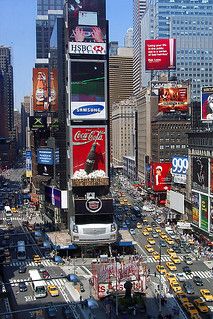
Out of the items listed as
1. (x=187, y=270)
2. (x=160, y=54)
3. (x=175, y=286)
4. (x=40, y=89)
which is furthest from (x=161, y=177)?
(x=175, y=286)

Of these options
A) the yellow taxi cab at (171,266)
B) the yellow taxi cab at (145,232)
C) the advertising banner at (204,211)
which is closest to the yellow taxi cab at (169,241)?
the yellow taxi cab at (145,232)

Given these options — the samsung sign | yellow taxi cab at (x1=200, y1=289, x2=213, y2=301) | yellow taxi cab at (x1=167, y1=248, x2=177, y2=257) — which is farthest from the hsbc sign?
yellow taxi cab at (x1=200, y1=289, x2=213, y2=301)

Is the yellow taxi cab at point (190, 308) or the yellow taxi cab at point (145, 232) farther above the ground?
the yellow taxi cab at point (190, 308)

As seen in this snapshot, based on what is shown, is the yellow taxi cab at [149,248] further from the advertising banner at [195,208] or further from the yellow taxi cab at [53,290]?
the yellow taxi cab at [53,290]

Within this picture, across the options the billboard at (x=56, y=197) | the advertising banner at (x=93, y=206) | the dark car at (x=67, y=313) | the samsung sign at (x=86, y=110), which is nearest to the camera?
the dark car at (x=67, y=313)

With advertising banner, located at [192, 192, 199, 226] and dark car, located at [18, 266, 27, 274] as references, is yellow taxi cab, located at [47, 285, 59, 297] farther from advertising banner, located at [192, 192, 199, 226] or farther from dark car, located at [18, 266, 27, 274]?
advertising banner, located at [192, 192, 199, 226]

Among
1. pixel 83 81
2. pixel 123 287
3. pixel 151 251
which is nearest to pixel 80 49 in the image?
pixel 83 81

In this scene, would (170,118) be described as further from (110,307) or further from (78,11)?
(110,307)
